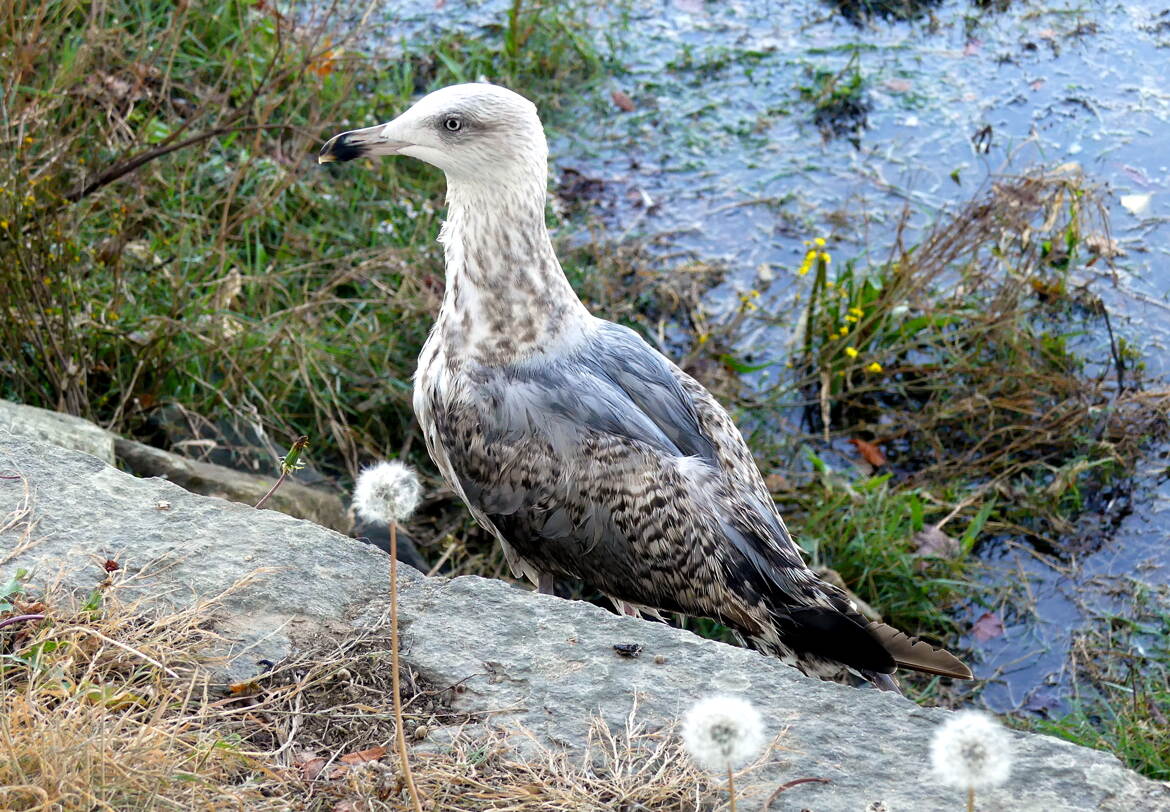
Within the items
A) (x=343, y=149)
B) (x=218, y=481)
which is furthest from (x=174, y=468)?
(x=343, y=149)

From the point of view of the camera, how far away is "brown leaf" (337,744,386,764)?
2416 millimetres

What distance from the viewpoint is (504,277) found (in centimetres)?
355

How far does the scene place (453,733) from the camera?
8.18 ft

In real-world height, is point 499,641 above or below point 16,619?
below

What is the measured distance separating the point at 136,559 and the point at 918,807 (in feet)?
5.50

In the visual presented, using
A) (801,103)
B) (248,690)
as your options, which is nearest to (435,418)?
(248,690)

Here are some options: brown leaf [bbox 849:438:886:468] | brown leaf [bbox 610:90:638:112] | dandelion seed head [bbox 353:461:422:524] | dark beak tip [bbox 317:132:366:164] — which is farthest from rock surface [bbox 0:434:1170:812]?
brown leaf [bbox 610:90:638:112]

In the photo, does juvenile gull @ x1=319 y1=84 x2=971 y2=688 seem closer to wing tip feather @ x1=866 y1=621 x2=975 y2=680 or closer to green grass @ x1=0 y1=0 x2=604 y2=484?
wing tip feather @ x1=866 y1=621 x2=975 y2=680

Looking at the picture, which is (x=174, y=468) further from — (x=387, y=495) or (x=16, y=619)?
(x=387, y=495)

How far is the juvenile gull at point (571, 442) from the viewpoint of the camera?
3395 millimetres

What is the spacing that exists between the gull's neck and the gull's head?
53 millimetres

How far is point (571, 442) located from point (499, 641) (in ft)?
2.56

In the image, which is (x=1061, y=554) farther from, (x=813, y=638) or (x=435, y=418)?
(x=435, y=418)

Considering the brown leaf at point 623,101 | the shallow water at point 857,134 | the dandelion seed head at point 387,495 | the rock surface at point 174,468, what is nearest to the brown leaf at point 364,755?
the dandelion seed head at point 387,495
